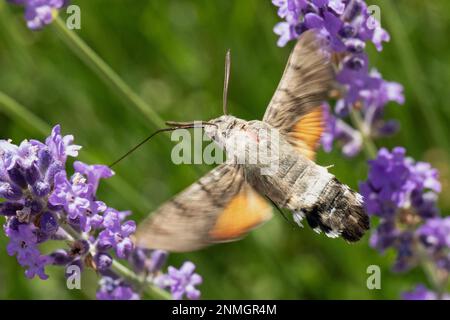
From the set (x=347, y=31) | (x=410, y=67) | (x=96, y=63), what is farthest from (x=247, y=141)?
(x=410, y=67)

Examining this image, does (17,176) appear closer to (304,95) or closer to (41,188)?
(41,188)

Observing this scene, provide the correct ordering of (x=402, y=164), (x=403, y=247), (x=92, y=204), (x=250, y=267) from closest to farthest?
(x=92, y=204) → (x=402, y=164) → (x=403, y=247) → (x=250, y=267)

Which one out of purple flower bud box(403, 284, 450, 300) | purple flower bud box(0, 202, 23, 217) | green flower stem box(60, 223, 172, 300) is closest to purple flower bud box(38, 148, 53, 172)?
purple flower bud box(0, 202, 23, 217)

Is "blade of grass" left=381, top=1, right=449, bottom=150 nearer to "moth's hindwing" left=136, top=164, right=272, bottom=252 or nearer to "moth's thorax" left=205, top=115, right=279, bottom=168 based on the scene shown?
"moth's thorax" left=205, top=115, right=279, bottom=168

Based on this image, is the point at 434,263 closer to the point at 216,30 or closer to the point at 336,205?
the point at 336,205

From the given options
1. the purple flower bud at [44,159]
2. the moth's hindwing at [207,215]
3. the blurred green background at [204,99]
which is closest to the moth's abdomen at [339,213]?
the moth's hindwing at [207,215]

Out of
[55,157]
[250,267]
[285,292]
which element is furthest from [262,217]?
[250,267]

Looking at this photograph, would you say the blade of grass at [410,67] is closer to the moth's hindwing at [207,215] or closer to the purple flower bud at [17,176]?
the moth's hindwing at [207,215]

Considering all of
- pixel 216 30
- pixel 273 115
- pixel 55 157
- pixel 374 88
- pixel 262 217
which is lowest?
pixel 262 217
